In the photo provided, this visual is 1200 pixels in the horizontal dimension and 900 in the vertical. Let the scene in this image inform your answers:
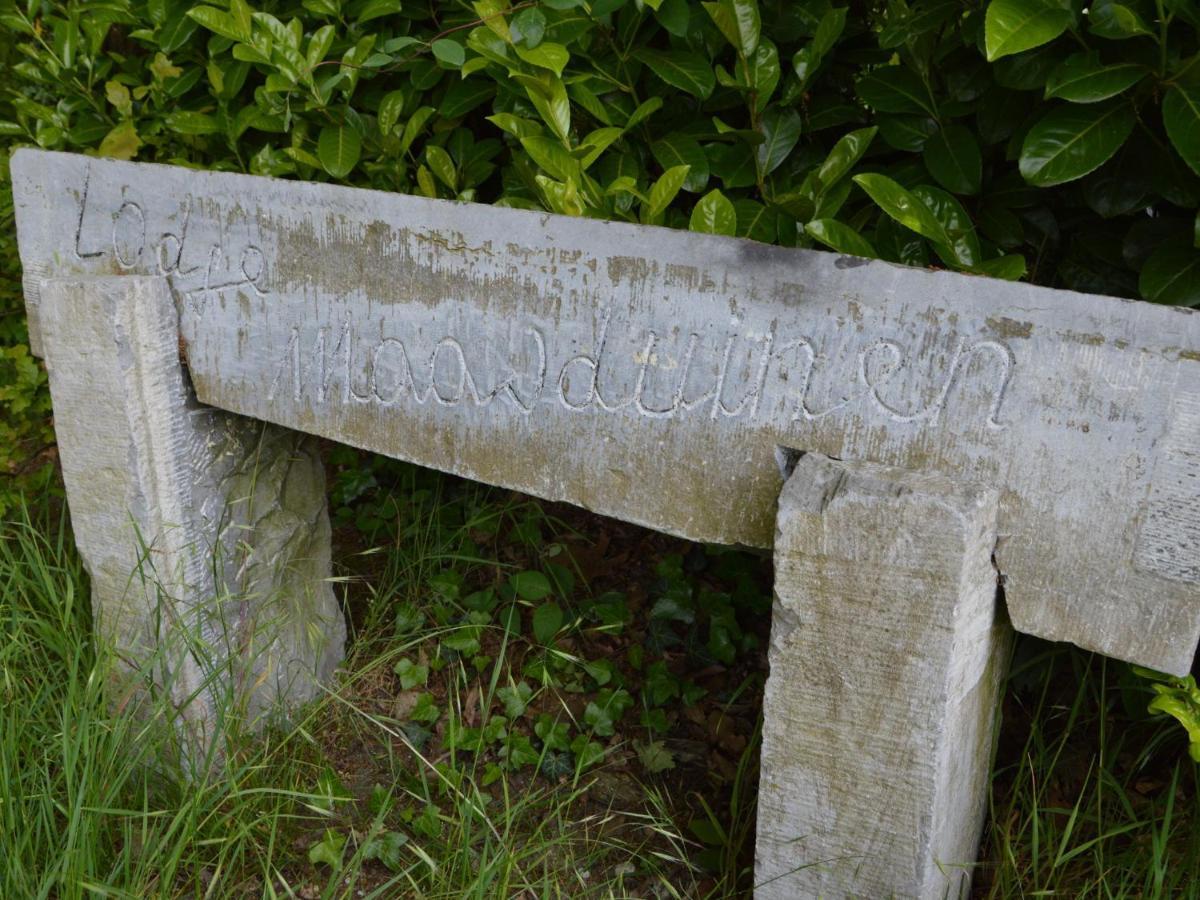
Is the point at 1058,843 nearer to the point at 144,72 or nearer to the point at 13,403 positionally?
the point at 144,72

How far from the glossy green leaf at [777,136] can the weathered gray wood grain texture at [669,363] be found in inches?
15.1

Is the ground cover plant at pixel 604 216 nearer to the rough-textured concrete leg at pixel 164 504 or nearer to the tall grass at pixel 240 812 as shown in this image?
the tall grass at pixel 240 812

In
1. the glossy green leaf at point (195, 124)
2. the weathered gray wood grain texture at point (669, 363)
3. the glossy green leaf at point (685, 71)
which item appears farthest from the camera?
the glossy green leaf at point (195, 124)

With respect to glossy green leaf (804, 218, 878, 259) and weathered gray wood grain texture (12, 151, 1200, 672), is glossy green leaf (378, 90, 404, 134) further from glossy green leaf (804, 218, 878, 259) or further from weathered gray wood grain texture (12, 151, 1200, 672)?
glossy green leaf (804, 218, 878, 259)

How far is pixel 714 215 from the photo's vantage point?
1.78m

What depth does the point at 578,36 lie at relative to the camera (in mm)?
1906

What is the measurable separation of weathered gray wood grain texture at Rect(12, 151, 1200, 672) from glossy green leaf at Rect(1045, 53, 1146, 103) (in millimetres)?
340

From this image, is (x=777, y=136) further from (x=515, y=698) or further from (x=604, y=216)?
(x=515, y=698)

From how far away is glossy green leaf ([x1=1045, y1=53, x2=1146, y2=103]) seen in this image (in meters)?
1.59

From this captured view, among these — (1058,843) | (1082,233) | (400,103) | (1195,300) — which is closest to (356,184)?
(400,103)

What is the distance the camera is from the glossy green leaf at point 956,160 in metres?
1.86

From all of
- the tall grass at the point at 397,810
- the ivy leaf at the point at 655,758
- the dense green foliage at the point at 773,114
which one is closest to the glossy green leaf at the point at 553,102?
the dense green foliage at the point at 773,114

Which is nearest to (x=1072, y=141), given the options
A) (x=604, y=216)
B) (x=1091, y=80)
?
(x=1091, y=80)

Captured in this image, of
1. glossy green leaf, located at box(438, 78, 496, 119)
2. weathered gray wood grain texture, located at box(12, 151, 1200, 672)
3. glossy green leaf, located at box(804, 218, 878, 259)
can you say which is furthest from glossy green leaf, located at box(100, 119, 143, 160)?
glossy green leaf, located at box(804, 218, 878, 259)
